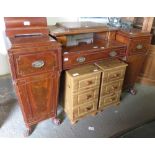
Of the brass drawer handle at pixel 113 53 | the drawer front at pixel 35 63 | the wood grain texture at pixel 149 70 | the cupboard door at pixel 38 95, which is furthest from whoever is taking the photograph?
the wood grain texture at pixel 149 70

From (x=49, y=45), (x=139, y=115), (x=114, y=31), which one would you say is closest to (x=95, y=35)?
(x=114, y=31)

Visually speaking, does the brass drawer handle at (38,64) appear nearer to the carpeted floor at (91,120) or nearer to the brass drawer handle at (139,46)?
the carpeted floor at (91,120)

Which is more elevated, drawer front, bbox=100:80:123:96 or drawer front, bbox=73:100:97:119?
drawer front, bbox=100:80:123:96

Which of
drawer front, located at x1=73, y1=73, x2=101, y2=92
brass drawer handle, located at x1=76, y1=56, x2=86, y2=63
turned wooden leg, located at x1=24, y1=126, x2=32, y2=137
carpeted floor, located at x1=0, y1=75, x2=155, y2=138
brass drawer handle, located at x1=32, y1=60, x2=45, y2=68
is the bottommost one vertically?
carpeted floor, located at x1=0, y1=75, x2=155, y2=138

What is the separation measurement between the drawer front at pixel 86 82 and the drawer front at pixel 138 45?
562mm

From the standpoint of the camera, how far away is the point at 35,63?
4.22ft

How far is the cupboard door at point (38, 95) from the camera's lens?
4.52ft

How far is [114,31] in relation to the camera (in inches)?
74.9

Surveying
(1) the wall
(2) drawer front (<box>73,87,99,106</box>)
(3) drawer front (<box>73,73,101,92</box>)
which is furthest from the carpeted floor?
(1) the wall

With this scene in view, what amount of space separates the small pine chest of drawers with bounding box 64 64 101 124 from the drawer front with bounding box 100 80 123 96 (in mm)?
85

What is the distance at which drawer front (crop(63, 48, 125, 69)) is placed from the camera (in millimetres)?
1514

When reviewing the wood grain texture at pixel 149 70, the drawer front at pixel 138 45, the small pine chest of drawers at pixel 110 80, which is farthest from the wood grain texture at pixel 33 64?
the wood grain texture at pixel 149 70

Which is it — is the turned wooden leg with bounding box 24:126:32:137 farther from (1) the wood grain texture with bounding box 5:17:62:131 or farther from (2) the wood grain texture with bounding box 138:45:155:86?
(2) the wood grain texture with bounding box 138:45:155:86
